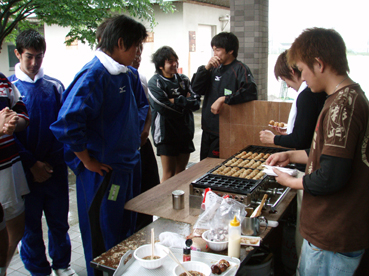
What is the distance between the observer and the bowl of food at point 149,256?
1.70 metres

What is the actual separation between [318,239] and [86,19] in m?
5.58

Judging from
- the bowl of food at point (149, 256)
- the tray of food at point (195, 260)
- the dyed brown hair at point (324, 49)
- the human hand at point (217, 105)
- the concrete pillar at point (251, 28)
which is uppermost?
the concrete pillar at point (251, 28)

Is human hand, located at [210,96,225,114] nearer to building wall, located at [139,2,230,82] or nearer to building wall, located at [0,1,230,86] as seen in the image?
building wall, located at [0,1,230,86]

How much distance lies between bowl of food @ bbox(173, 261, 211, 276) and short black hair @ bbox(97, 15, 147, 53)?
1.51 meters

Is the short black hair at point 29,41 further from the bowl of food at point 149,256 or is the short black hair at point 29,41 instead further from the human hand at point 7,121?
the bowl of food at point 149,256

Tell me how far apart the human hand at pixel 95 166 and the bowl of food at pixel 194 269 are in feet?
3.13

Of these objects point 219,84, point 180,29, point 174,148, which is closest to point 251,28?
point 219,84

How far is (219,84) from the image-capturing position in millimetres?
4016

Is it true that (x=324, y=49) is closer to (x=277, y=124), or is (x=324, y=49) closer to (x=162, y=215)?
(x=162, y=215)

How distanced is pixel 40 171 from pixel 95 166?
748 mm

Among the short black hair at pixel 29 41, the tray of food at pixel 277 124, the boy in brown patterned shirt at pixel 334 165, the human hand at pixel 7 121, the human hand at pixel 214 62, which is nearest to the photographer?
the boy in brown patterned shirt at pixel 334 165

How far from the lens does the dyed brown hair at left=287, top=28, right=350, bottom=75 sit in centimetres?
162

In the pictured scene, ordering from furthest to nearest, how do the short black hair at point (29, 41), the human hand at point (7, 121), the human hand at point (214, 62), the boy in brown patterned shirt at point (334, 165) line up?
1. the human hand at point (214, 62)
2. the short black hair at point (29, 41)
3. the human hand at point (7, 121)
4. the boy in brown patterned shirt at point (334, 165)

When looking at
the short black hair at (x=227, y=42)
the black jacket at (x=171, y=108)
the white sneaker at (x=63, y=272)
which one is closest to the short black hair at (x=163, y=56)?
the black jacket at (x=171, y=108)
